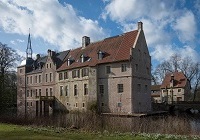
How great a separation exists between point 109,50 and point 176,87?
25.8 meters

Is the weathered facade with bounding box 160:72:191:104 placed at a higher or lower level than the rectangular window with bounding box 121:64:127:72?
lower

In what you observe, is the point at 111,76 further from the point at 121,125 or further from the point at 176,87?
the point at 176,87

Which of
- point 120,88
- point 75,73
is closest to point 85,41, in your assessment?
point 75,73

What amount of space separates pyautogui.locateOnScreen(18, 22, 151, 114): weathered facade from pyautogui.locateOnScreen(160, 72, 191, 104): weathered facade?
21339 millimetres

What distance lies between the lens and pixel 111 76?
35125 millimetres

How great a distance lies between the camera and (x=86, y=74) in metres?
37.3

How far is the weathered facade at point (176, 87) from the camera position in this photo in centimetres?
5634

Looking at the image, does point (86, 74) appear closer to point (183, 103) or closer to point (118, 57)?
point (118, 57)

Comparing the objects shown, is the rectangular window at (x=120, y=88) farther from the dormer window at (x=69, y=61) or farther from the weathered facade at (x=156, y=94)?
the weathered facade at (x=156, y=94)

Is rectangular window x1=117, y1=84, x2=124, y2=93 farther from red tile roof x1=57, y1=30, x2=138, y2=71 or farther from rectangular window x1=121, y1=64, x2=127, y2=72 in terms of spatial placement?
red tile roof x1=57, y1=30, x2=138, y2=71

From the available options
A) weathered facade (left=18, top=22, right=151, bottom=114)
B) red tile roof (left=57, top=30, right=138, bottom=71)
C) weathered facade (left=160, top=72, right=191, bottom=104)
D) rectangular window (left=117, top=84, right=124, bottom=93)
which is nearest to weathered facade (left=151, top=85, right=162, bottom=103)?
weathered facade (left=160, top=72, right=191, bottom=104)

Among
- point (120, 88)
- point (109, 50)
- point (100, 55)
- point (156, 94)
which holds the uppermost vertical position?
point (109, 50)

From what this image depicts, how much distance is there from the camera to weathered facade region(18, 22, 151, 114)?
33875 millimetres

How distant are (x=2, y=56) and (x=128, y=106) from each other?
24238 mm
